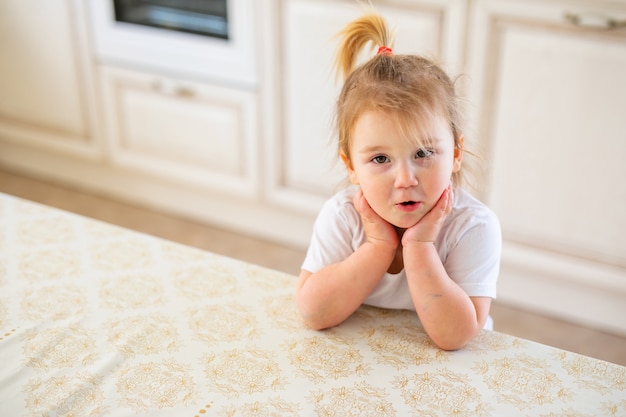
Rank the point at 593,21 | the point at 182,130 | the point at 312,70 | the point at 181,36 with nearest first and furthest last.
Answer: the point at 593,21
the point at 312,70
the point at 181,36
the point at 182,130

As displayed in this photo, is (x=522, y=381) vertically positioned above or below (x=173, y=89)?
above

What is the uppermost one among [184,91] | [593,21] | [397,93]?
[397,93]

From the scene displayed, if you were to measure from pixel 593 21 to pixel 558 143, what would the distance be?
1.00 feet

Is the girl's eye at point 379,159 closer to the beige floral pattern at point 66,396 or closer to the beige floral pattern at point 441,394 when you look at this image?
the beige floral pattern at point 441,394

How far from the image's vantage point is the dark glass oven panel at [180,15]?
2.24 m

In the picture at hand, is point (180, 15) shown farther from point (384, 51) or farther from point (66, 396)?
point (66, 396)

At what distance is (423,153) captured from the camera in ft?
3.00

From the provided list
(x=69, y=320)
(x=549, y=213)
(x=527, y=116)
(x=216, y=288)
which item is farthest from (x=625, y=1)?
(x=69, y=320)

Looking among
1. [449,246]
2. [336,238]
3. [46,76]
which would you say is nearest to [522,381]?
[449,246]

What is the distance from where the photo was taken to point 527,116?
1858 mm

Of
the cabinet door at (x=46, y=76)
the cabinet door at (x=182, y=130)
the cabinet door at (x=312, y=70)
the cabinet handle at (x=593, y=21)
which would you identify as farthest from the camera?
the cabinet door at (x=46, y=76)

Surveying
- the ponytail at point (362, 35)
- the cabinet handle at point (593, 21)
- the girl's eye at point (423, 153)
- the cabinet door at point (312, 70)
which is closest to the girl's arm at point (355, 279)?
the girl's eye at point (423, 153)

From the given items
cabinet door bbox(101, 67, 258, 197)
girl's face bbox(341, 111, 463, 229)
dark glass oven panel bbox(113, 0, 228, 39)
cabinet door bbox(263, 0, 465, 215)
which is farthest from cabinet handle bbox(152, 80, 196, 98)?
girl's face bbox(341, 111, 463, 229)

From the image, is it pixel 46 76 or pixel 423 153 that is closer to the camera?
pixel 423 153
